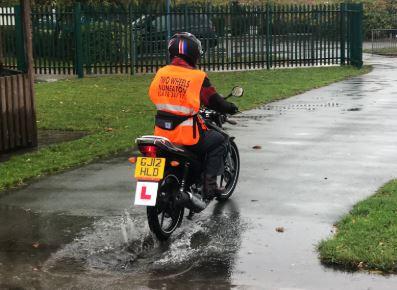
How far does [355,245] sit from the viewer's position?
5527mm

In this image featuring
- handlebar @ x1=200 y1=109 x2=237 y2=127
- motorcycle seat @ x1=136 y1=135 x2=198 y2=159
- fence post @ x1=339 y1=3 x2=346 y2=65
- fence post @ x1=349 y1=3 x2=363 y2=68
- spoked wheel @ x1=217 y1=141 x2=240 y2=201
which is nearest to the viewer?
motorcycle seat @ x1=136 y1=135 x2=198 y2=159

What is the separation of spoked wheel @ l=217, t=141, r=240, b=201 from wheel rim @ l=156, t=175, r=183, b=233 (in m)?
1.08

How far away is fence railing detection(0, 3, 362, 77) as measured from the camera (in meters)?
21.3

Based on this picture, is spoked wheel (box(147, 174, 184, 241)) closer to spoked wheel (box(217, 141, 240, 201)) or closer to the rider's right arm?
the rider's right arm

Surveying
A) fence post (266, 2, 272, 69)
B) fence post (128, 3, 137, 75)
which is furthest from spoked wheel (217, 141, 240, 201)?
fence post (266, 2, 272, 69)

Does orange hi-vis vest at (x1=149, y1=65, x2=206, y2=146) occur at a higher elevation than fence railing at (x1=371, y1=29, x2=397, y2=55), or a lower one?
higher

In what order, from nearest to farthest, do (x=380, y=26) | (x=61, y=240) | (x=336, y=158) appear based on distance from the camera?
(x=61, y=240)
(x=336, y=158)
(x=380, y=26)

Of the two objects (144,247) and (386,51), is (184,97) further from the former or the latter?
(386,51)

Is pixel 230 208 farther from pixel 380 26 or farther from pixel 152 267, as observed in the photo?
pixel 380 26

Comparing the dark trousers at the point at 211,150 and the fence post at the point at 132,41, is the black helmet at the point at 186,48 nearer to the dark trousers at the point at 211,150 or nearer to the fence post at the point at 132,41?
the dark trousers at the point at 211,150

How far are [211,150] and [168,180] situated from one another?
56 cm

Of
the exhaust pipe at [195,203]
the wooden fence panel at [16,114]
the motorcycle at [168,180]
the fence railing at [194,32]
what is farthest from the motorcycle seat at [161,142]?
the fence railing at [194,32]

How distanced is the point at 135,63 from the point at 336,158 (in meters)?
13.6

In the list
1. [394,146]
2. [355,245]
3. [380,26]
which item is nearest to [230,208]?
[355,245]
